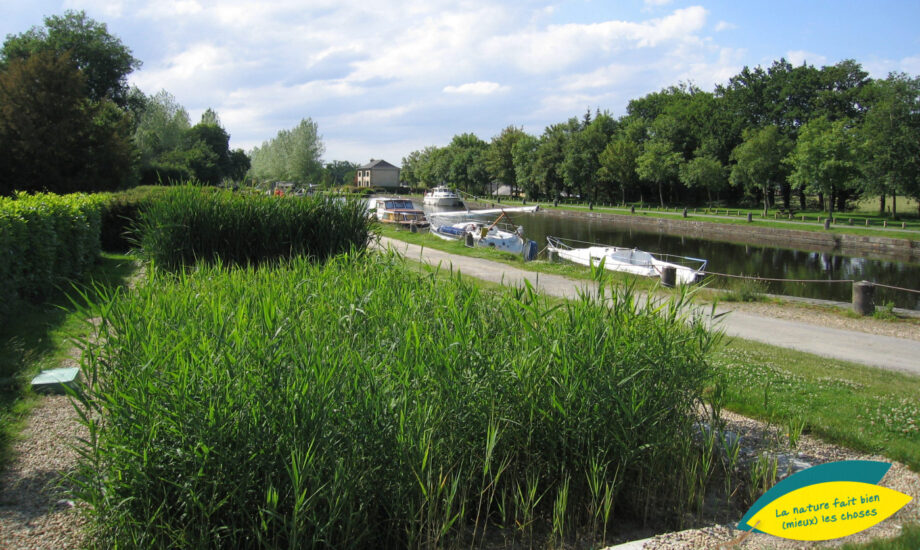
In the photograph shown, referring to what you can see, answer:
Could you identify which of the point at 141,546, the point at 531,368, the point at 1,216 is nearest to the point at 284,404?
the point at 141,546

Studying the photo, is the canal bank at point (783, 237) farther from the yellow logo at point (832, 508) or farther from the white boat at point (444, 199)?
the yellow logo at point (832, 508)

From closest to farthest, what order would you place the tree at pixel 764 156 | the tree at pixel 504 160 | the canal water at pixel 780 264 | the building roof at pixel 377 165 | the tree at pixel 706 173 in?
the canal water at pixel 780 264 < the tree at pixel 764 156 < the tree at pixel 706 173 < the tree at pixel 504 160 < the building roof at pixel 377 165

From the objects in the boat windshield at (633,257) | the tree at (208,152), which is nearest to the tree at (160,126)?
the tree at (208,152)

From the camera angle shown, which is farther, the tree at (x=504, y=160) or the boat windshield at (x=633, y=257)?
the tree at (x=504, y=160)

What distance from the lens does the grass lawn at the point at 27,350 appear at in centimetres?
509

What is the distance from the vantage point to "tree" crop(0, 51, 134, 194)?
2488 centimetres

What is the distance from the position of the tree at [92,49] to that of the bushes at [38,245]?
53452mm

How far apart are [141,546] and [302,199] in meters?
8.41

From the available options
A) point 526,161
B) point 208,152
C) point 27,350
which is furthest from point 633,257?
point 526,161

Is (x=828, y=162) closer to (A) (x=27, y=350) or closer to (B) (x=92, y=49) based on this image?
(A) (x=27, y=350)

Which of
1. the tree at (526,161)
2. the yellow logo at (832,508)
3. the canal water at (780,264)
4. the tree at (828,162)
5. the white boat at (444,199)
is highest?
the tree at (526,161)

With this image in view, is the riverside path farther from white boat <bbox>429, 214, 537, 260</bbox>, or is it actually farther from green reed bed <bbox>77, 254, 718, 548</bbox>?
white boat <bbox>429, 214, 537, 260</bbox>

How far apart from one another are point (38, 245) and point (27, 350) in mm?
3362

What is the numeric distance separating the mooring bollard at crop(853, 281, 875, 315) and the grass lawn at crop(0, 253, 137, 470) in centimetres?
1272
